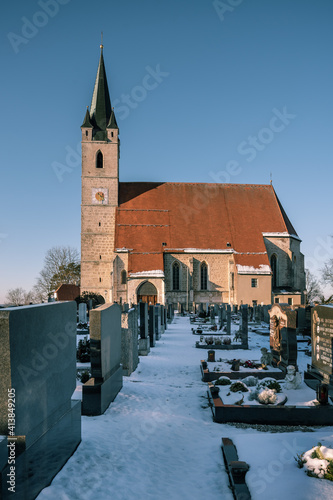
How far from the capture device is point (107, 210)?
33.9 metres

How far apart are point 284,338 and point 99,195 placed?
91.3 ft

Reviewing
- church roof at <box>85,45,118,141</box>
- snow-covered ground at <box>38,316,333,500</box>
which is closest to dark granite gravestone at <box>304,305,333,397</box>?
snow-covered ground at <box>38,316,333,500</box>

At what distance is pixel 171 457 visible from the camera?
175 inches

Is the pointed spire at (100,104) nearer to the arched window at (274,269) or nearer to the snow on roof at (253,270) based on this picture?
the snow on roof at (253,270)

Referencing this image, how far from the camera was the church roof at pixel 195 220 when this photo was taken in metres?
32.6

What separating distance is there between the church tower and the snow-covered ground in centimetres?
2648

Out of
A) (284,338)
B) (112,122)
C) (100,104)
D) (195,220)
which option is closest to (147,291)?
(195,220)

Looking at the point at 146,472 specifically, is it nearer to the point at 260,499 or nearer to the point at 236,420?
the point at 260,499

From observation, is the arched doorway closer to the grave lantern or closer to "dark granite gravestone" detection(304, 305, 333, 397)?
"dark granite gravestone" detection(304, 305, 333, 397)

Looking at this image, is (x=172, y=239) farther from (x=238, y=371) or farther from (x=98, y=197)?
(x=238, y=371)

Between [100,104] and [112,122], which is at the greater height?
[100,104]

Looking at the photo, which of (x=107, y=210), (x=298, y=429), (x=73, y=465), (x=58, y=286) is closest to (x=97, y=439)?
(x=73, y=465)

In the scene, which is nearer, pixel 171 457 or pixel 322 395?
pixel 171 457

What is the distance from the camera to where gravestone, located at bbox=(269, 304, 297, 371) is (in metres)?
8.50
